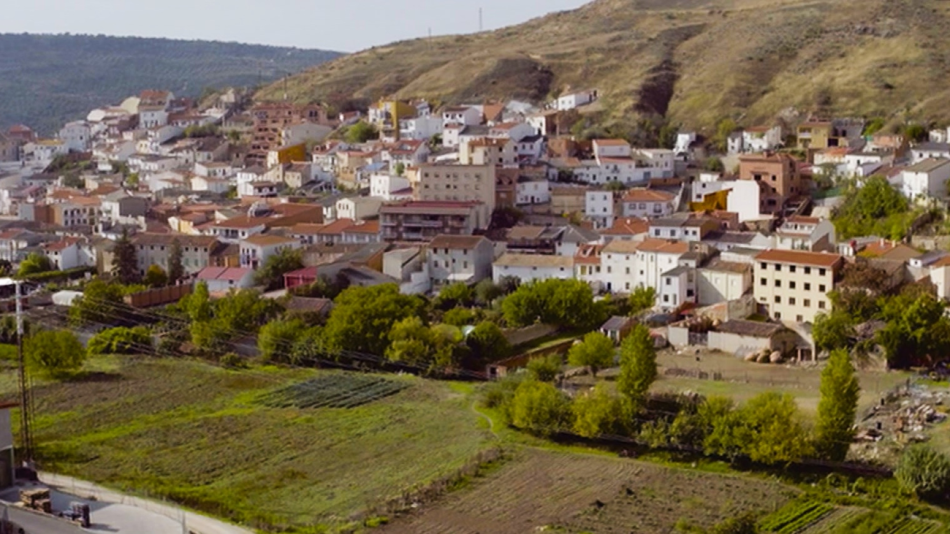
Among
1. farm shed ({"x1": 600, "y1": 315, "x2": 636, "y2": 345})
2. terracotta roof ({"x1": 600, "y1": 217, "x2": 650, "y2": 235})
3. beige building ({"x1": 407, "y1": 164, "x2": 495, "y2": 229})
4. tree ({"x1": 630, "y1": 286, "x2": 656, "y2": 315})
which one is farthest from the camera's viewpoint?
beige building ({"x1": 407, "y1": 164, "x2": 495, "y2": 229})

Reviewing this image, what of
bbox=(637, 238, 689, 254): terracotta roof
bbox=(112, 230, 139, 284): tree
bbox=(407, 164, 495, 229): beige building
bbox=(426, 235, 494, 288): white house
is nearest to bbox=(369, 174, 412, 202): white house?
bbox=(407, 164, 495, 229): beige building

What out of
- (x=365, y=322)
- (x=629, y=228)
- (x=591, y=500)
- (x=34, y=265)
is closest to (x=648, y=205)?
(x=629, y=228)

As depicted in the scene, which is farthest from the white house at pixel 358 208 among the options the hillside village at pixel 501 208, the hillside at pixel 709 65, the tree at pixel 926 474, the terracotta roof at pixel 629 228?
the tree at pixel 926 474

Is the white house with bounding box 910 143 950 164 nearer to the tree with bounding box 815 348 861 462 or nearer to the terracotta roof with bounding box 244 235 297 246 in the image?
the terracotta roof with bounding box 244 235 297 246

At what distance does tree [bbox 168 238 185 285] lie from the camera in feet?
82.3

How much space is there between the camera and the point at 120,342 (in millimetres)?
20922

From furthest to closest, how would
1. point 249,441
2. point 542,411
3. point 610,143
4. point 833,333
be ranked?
point 610,143, point 833,333, point 249,441, point 542,411

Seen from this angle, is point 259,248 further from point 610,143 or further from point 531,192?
point 610,143

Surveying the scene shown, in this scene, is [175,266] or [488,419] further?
[175,266]

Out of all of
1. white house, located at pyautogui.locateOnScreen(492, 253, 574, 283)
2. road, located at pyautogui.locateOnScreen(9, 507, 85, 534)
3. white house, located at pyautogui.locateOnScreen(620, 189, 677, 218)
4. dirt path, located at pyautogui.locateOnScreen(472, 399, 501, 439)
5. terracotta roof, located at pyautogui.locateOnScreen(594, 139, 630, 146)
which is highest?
terracotta roof, located at pyautogui.locateOnScreen(594, 139, 630, 146)

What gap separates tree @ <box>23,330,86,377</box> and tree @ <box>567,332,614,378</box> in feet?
24.0

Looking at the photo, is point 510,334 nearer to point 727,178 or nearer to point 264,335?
point 264,335

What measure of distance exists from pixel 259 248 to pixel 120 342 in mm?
4682

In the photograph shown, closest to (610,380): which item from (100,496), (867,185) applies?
(100,496)
